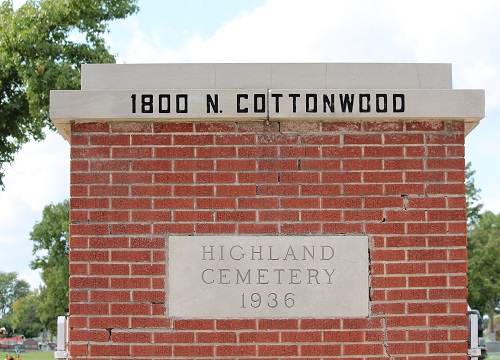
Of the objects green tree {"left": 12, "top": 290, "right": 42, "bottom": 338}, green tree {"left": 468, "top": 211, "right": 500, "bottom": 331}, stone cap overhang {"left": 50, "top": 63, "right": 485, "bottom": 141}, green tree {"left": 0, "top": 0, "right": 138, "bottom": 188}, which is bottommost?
green tree {"left": 12, "top": 290, "right": 42, "bottom": 338}

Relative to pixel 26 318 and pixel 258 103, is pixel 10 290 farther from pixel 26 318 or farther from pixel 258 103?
pixel 258 103

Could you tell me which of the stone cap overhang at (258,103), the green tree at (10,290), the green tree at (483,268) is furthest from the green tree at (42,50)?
the green tree at (10,290)

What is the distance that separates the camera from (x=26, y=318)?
108 m

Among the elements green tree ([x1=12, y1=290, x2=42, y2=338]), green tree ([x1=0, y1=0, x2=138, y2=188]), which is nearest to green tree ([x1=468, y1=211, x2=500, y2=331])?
green tree ([x1=0, y1=0, x2=138, y2=188])

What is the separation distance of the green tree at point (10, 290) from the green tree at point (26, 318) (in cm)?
1760

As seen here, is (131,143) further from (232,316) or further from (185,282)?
(232,316)

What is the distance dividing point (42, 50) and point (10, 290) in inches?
4713

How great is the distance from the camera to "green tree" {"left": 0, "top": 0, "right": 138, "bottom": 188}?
19078 mm

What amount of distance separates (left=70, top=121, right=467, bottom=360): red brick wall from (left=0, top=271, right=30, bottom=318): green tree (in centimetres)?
13048

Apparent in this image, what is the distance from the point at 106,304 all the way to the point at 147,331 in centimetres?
32

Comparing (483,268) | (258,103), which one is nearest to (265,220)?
(258,103)

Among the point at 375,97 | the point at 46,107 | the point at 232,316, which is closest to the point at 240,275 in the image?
the point at 232,316

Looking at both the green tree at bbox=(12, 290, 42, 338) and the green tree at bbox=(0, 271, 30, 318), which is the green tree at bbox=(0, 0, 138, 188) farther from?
the green tree at bbox=(0, 271, 30, 318)

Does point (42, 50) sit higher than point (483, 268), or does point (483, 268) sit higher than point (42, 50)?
point (42, 50)
